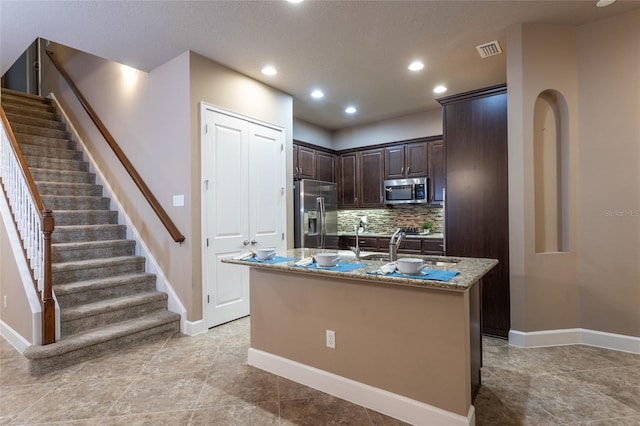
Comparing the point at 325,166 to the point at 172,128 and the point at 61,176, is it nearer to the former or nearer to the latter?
the point at 172,128

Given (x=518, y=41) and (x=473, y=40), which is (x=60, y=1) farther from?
(x=518, y=41)

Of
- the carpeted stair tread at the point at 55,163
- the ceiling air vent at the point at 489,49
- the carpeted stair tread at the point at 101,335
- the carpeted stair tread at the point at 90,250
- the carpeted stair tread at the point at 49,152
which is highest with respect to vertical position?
the ceiling air vent at the point at 489,49

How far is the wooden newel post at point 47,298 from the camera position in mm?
2707

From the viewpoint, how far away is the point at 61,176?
4.50 metres

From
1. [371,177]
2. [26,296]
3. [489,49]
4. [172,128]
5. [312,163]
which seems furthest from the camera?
[371,177]

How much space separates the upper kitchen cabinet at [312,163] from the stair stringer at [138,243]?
2.39 m

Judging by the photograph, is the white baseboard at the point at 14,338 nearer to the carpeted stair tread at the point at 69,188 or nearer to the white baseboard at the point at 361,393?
the carpeted stair tread at the point at 69,188

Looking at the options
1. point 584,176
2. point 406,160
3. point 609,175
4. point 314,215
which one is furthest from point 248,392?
point 406,160

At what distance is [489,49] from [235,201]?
3.15m

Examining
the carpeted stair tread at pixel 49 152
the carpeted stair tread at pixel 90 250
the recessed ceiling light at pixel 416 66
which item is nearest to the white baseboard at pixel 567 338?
the recessed ceiling light at pixel 416 66

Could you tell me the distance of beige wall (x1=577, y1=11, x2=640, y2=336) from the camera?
9.36ft

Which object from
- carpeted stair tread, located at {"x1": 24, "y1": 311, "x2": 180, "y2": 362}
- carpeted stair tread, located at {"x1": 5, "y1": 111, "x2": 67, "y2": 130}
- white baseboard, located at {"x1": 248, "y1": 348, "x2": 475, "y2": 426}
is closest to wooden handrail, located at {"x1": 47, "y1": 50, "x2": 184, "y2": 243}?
carpeted stair tread, located at {"x1": 5, "y1": 111, "x2": 67, "y2": 130}

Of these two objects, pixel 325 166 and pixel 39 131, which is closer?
pixel 39 131

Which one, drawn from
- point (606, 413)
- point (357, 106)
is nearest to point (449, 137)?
point (357, 106)
